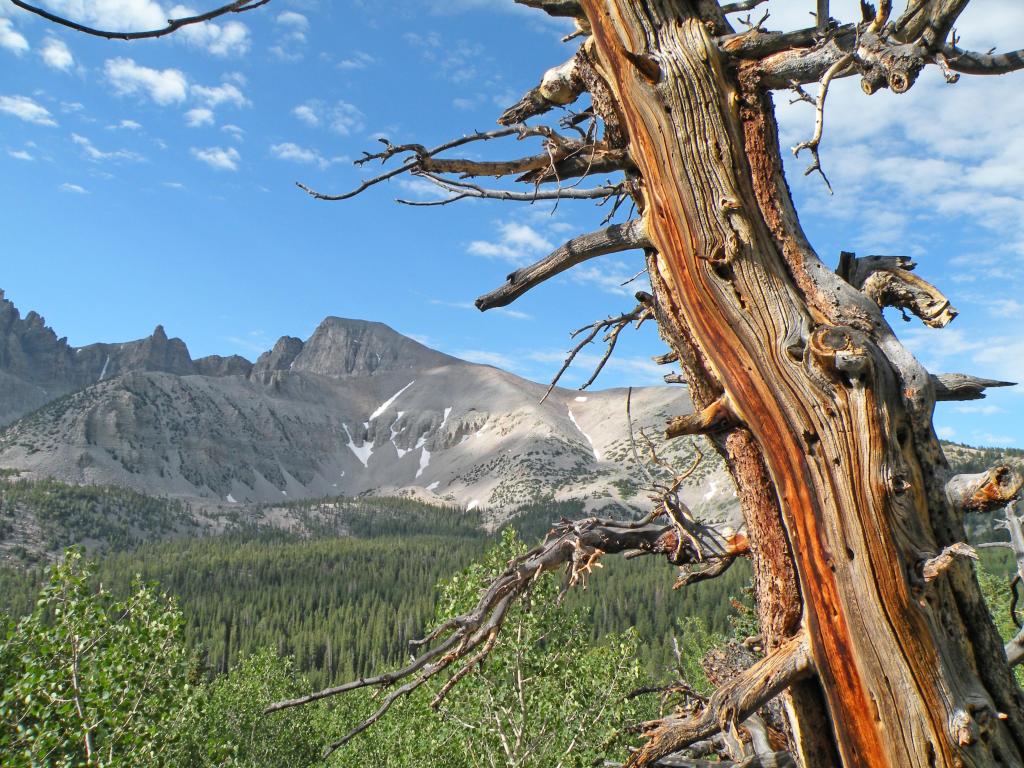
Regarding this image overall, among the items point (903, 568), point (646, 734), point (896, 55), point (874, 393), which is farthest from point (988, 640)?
point (896, 55)

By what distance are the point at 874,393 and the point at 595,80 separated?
1.89m

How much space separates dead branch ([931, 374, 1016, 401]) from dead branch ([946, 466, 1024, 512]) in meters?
0.40

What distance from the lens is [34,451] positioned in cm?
18200

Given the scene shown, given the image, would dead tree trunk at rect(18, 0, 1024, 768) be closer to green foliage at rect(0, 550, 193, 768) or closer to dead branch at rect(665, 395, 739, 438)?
dead branch at rect(665, 395, 739, 438)

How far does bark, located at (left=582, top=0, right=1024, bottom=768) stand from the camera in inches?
100

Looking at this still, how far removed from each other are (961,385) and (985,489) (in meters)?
0.54

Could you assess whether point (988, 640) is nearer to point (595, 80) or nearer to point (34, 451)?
point (595, 80)

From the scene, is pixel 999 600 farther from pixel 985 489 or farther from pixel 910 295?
pixel 985 489

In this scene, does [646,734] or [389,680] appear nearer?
[389,680]

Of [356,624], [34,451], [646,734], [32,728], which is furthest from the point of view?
[34,451]

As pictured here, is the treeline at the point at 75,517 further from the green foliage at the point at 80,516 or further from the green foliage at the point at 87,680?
the green foliage at the point at 87,680

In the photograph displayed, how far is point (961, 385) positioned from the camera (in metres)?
2.90

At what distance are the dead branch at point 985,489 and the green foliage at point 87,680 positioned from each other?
351 inches

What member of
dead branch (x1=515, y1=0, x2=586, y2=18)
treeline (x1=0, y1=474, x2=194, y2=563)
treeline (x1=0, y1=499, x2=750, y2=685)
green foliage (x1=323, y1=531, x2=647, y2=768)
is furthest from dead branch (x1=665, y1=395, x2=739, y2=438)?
treeline (x1=0, y1=474, x2=194, y2=563)
